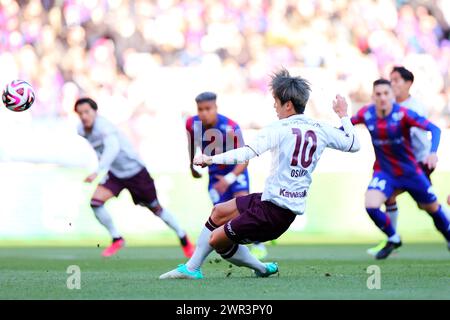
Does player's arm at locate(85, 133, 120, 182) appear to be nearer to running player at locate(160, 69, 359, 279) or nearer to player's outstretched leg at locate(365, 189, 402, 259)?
player's outstretched leg at locate(365, 189, 402, 259)

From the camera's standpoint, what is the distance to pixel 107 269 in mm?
10055

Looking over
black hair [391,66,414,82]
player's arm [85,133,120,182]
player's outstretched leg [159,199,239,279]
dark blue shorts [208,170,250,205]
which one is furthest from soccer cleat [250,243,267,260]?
player's outstretched leg [159,199,239,279]

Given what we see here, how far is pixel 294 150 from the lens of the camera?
25.1 feet

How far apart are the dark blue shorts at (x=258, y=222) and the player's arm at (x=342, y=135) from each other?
655 millimetres

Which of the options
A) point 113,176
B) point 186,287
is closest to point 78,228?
point 113,176

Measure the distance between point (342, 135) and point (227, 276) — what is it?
69.9 inches

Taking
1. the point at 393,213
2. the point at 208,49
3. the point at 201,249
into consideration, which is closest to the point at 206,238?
the point at 201,249

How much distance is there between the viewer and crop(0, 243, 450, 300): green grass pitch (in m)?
7.08

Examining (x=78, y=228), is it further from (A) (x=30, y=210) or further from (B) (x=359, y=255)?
(B) (x=359, y=255)

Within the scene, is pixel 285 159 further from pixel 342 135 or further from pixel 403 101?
pixel 403 101

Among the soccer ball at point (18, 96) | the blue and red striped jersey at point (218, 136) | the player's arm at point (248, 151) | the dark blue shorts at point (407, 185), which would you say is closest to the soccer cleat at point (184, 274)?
the player's arm at point (248, 151)

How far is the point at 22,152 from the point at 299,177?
9427 mm

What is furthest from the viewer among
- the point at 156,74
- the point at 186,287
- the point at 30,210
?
the point at 156,74
